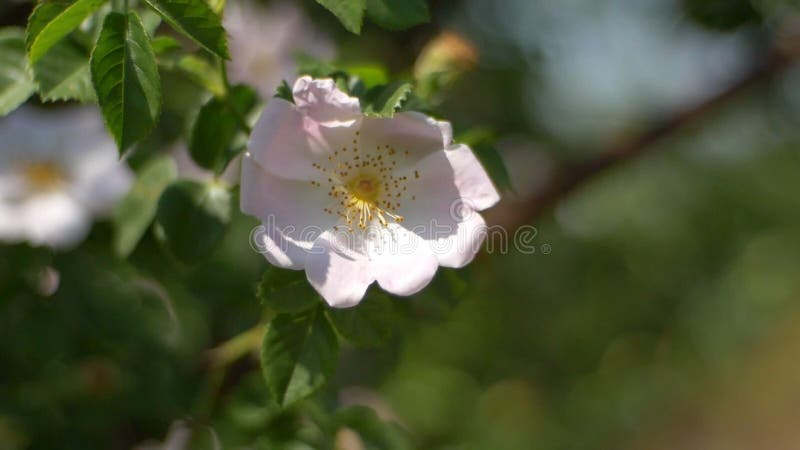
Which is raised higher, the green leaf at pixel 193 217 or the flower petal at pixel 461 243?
the flower petal at pixel 461 243

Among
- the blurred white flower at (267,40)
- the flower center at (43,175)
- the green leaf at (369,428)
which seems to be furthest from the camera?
the blurred white flower at (267,40)

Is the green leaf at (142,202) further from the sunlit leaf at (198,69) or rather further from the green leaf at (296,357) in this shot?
the green leaf at (296,357)

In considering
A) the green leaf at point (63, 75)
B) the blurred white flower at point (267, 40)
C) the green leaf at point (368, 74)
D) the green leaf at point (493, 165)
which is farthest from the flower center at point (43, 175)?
the green leaf at point (493, 165)

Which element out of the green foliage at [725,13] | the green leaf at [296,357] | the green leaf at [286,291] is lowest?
the green leaf at [296,357]

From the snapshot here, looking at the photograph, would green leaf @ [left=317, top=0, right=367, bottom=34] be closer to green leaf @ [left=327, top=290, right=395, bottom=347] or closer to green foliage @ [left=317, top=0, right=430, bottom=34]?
green foliage @ [left=317, top=0, right=430, bottom=34]

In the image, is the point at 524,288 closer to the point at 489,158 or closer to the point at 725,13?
the point at 725,13

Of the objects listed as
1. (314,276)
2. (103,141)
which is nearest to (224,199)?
(314,276)
